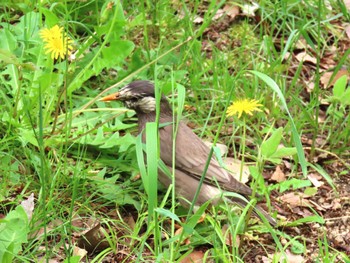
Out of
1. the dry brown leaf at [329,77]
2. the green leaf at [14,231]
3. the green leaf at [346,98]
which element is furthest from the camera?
the dry brown leaf at [329,77]

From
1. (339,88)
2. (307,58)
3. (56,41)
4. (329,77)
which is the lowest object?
(329,77)

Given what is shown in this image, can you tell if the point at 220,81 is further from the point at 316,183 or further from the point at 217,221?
the point at 217,221

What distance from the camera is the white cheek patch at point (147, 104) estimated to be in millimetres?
5145

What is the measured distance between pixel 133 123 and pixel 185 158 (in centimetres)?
70

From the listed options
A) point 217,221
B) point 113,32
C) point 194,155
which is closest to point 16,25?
point 113,32

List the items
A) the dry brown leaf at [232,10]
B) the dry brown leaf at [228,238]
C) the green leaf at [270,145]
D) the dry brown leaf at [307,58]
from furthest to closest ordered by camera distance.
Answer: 1. the dry brown leaf at [232,10]
2. the dry brown leaf at [307,58]
3. the dry brown leaf at [228,238]
4. the green leaf at [270,145]

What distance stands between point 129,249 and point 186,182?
656 mm

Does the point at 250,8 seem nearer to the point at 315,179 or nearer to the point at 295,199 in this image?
the point at 315,179

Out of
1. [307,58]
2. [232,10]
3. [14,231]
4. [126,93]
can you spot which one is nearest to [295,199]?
[126,93]

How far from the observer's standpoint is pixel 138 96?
5129 millimetres

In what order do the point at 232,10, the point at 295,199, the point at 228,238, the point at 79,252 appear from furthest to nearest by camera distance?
the point at 232,10, the point at 295,199, the point at 228,238, the point at 79,252

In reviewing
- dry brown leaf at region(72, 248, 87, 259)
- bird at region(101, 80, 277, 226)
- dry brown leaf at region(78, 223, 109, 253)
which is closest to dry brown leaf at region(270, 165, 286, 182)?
bird at region(101, 80, 277, 226)

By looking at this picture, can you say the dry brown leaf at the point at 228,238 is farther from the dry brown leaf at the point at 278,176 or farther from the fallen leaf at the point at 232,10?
the fallen leaf at the point at 232,10

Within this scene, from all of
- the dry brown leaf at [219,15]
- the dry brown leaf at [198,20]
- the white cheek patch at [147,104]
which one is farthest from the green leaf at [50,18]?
the dry brown leaf at [219,15]
